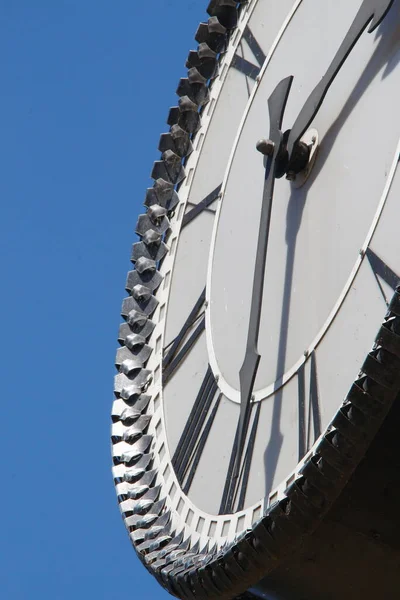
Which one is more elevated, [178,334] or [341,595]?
[178,334]

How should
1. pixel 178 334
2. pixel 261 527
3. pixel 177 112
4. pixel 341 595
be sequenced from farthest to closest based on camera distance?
pixel 177 112 < pixel 178 334 < pixel 341 595 < pixel 261 527

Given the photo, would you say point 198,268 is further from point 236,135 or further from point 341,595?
point 341,595

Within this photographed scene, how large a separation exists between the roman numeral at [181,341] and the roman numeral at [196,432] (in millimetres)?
106

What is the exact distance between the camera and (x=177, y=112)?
7.61 feet

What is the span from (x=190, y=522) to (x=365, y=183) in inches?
17.8

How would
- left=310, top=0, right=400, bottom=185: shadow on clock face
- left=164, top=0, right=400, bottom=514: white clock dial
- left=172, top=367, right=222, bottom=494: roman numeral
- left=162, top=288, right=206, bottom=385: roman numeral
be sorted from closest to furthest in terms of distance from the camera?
left=164, top=0, right=400, bottom=514: white clock dial → left=310, top=0, right=400, bottom=185: shadow on clock face → left=172, top=367, right=222, bottom=494: roman numeral → left=162, top=288, right=206, bottom=385: roman numeral

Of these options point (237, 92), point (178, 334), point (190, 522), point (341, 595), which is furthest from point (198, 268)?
point (341, 595)

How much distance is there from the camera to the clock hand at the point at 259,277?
5.73 ft

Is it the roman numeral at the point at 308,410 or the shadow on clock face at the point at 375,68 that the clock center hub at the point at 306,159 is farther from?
the roman numeral at the point at 308,410

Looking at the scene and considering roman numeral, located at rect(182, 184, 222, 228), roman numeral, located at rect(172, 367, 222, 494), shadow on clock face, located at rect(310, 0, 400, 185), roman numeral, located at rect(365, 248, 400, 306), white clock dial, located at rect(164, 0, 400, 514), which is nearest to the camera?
roman numeral, located at rect(365, 248, 400, 306)

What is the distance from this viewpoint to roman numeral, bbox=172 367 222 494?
6.18 feet

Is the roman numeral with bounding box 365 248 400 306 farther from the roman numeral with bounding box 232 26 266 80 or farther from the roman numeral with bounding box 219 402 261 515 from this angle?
the roman numeral with bounding box 232 26 266 80

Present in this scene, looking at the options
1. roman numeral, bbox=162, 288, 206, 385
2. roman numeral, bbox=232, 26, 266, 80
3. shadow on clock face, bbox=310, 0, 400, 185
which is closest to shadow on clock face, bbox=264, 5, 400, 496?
shadow on clock face, bbox=310, 0, 400, 185

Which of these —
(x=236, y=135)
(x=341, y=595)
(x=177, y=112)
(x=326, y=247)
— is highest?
(x=177, y=112)
